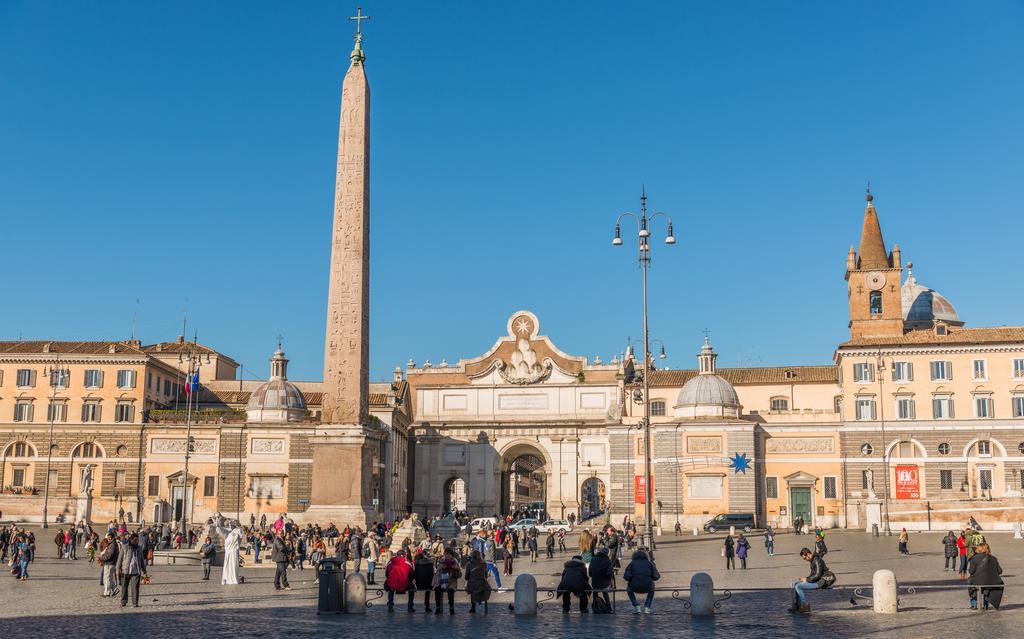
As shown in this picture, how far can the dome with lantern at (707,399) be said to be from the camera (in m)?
55.8

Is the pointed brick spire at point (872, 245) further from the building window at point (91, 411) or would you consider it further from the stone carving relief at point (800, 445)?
the building window at point (91, 411)

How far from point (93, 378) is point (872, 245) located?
43323 millimetres

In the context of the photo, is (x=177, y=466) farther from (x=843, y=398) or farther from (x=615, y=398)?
(x=843, y=398)

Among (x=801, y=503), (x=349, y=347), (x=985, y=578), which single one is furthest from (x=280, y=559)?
(x=801, y=503)

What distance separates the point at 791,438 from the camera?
184 ft

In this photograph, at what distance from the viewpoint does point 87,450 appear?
2259 inches

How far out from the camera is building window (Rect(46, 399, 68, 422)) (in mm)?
57094

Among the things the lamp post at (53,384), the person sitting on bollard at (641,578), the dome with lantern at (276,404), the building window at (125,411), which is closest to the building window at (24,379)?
the lamp post at (53,384)

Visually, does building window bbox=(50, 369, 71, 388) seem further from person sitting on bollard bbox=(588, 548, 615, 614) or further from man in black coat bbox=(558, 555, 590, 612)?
person sitting on bollard bbox=(588, 548, 615, 614)

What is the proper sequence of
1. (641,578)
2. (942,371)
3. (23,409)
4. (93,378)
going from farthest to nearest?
(93,378), (23,409), (942,371), (641,578)

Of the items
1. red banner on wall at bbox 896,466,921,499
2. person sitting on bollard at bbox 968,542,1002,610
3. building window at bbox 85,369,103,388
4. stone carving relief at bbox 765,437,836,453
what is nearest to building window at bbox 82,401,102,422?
building window at bbox 85,369,103,388

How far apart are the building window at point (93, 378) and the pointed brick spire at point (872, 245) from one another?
42113 millimetres

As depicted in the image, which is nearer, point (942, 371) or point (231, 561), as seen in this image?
point (231, 561)

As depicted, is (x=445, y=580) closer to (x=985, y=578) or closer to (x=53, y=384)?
(x=985, y=578)
